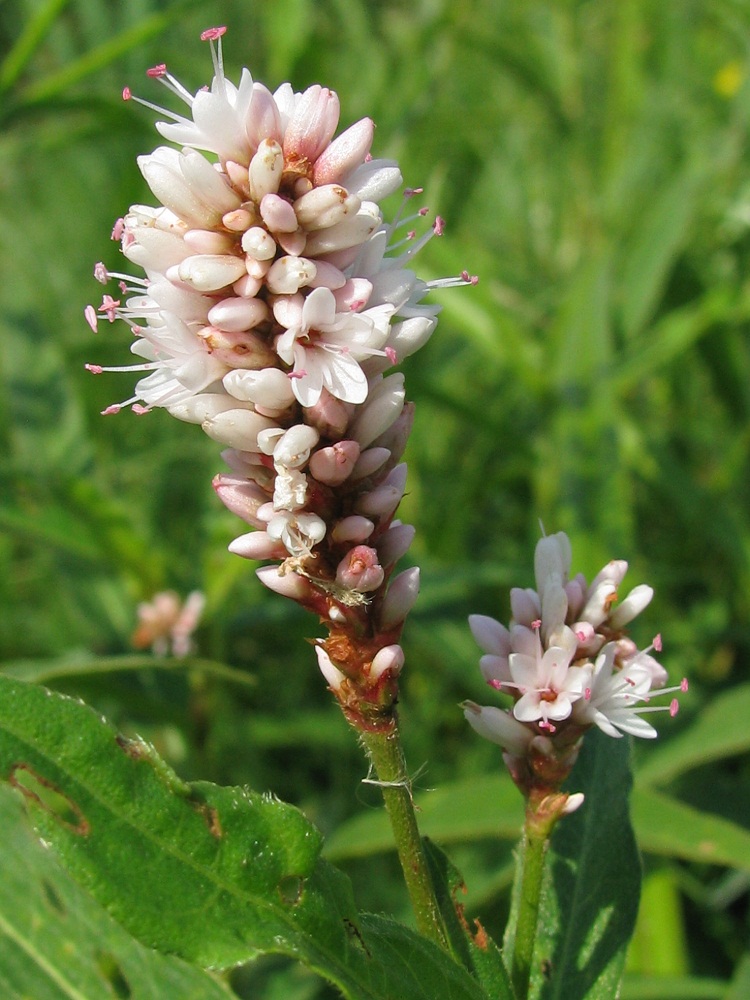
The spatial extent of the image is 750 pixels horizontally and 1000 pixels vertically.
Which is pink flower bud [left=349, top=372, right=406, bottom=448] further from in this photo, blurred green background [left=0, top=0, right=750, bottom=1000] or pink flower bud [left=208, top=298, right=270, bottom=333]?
blurred green background [left=0, top=0, right=750, bottom=1000]

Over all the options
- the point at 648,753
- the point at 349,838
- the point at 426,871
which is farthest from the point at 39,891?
the point at 648,753

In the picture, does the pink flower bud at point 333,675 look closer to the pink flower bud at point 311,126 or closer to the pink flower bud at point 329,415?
the pink flower bud at point 329,415

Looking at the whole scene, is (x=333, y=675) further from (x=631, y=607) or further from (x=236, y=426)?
(x=631, y=607)

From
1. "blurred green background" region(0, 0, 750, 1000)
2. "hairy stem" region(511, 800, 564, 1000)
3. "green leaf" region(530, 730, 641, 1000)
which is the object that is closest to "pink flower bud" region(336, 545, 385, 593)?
"hairy stem" region(511, 800, 564, 1000)

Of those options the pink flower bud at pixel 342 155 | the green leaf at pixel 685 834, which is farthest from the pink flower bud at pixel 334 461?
the green leaf at pixel 685 834

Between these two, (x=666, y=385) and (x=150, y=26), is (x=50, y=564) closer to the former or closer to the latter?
(x=150, y=26)
